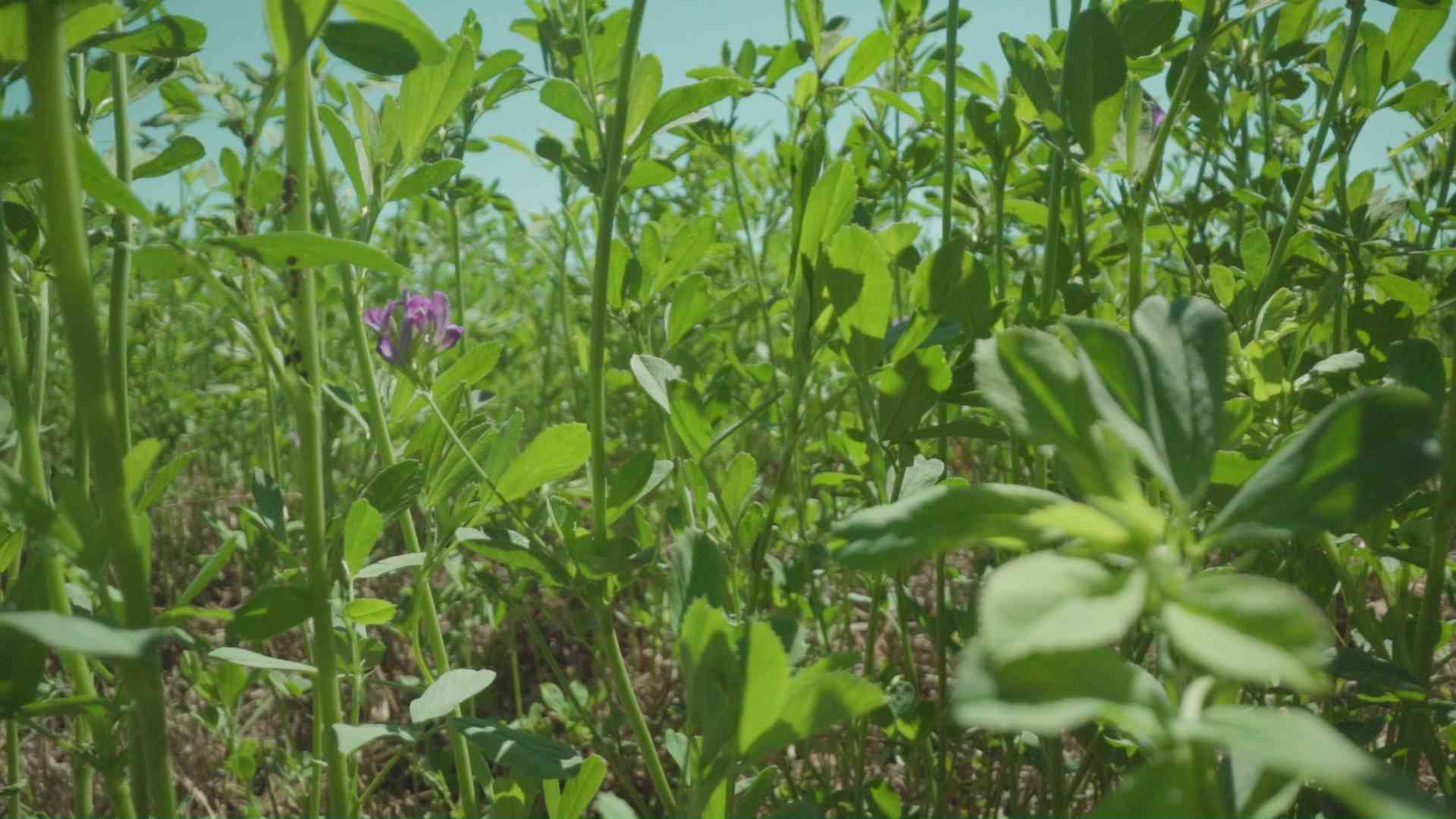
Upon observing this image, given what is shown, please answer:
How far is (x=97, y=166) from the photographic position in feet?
1.63

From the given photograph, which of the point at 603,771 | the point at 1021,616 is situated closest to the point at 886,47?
the point at 603,771

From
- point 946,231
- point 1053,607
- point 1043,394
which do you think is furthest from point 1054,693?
point 946,231

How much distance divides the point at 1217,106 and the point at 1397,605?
25.1 inches

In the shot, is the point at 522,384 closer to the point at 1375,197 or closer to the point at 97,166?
the point at 1375,197

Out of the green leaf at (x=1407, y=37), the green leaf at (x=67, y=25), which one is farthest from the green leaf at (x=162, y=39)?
the green leaf at (x=1407, y=37)

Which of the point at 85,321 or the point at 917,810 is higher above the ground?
the point at 85,321

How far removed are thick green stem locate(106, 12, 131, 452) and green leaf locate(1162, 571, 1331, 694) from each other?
0.64 m

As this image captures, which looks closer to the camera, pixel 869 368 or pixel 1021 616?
pixel 1021 616

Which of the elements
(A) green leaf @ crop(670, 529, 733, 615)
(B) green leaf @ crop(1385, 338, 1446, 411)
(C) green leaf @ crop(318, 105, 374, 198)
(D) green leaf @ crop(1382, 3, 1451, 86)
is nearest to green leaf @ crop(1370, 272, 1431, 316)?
(D) green leaf @ crop(1382, 3, 1451, 86)

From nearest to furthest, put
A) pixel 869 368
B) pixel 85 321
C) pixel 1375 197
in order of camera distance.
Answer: pixel 85 321, pixel 869 368, pixel 1375 197

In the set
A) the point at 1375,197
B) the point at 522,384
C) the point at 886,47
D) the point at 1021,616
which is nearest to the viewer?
the point at 1021,616

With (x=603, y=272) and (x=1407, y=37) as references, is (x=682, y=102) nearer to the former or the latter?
(x=603, y=272)

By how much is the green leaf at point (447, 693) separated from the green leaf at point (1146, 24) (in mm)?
708

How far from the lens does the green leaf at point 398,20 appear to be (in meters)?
0.55
